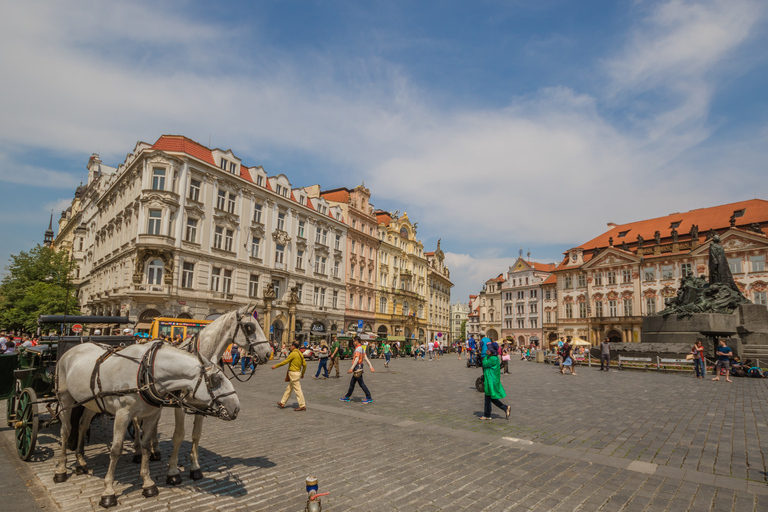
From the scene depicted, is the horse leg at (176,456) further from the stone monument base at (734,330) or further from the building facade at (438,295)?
the building facade at (438,295)

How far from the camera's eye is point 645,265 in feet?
198

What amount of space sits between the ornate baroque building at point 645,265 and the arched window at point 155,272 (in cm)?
5631

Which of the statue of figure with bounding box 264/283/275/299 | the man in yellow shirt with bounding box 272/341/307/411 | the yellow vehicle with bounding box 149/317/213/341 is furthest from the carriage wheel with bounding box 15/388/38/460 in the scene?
the statue of figure with bounding box 264/283/275/299

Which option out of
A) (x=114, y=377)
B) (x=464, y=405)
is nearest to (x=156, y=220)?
(x=464, y=405)

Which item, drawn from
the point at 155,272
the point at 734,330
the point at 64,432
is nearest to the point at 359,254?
the point at 155,272

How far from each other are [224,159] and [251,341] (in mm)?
34718

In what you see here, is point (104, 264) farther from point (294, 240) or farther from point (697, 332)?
point (697, 332)

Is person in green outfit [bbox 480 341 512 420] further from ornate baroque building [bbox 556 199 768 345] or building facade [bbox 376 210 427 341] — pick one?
ornate baroque building [bbox 556 199 768 345]

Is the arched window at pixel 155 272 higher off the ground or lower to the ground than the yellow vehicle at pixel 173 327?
higher

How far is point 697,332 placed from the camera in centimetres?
2397

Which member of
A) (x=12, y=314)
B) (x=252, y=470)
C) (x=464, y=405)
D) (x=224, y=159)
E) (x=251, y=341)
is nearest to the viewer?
(x=252, y=470)

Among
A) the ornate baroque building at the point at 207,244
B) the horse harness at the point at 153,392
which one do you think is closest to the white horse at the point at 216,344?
the horse harness at the point at 153,392

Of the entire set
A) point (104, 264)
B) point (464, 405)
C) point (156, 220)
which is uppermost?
point (156, 220)

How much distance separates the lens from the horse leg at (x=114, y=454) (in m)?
4.87
